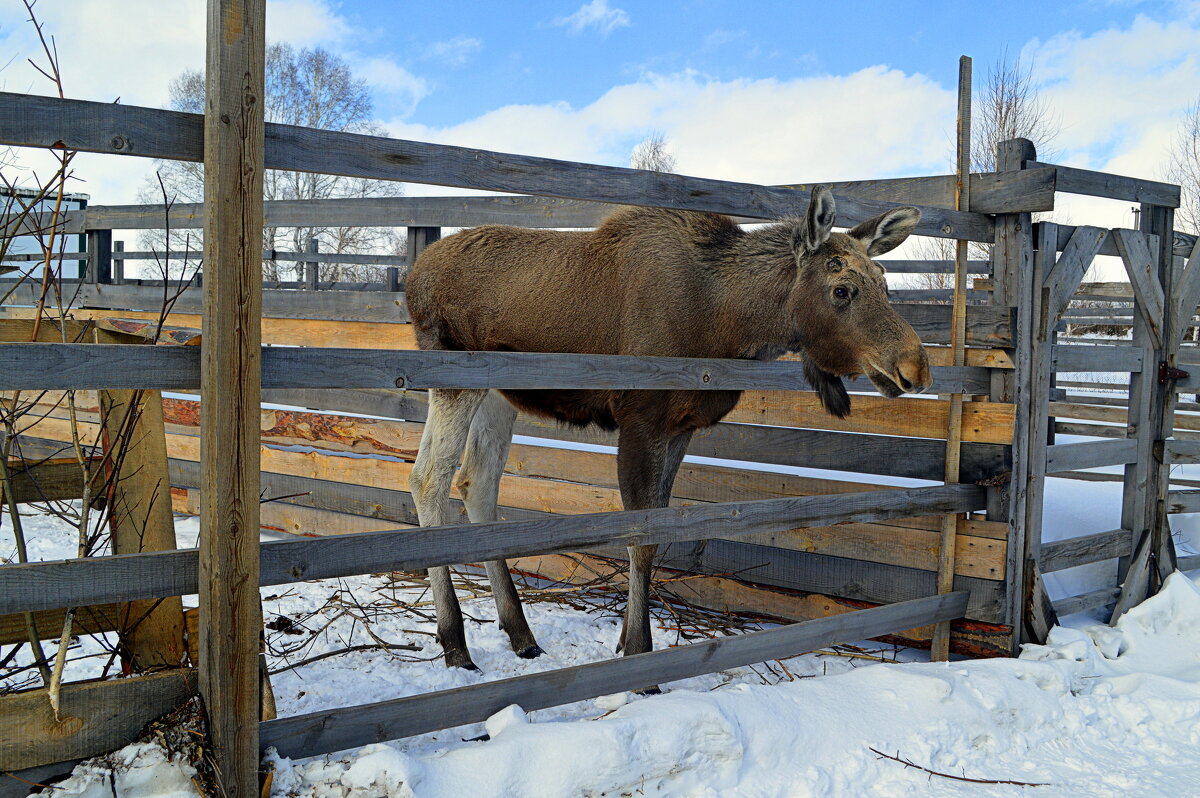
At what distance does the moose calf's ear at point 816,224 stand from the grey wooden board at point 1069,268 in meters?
1.87

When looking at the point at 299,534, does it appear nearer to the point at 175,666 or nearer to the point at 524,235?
the point at 524,235

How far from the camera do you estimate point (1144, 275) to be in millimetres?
6035

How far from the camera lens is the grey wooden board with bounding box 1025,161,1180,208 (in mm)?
5250

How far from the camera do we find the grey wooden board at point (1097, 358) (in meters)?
5.73

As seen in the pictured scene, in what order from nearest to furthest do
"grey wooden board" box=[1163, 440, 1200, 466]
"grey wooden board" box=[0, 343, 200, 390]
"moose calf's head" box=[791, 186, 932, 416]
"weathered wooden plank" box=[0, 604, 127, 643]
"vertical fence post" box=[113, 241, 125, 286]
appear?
"grey wooden board" box=[0, 343, 200, 390]
"weathered wooden plank" box=[0, 604, 127, 643]
"moose calf's head" box=[791, 186, 932, 416]
"grey wooden board" box=[1163, 440, 1200, 466]
"vertical fence post" box=[113, 241, 125, 286]

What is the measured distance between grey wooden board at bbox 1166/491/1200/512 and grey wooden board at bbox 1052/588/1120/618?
2.89 feet

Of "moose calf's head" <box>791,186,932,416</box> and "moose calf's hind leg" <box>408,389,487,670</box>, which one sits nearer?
"moose calf's head" <box>791,186,932,416</box>

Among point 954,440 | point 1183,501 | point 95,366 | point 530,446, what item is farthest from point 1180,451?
point 95,366

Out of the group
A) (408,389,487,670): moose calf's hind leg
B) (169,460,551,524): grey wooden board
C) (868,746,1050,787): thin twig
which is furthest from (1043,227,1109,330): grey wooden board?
(169,460,551,524): grey wooden board

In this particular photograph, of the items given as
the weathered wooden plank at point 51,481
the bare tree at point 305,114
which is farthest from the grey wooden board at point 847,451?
the bare tree at point 305,114

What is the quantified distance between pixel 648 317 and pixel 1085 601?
12.2 feet

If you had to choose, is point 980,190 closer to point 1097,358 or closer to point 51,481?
point 1097,358

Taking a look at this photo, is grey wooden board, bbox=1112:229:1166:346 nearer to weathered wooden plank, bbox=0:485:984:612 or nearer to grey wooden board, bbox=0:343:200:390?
weathered wooden plank, bbox=0:485:984:612

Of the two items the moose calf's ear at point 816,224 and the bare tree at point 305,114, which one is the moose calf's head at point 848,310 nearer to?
the moose calf's ear at point 816,224
